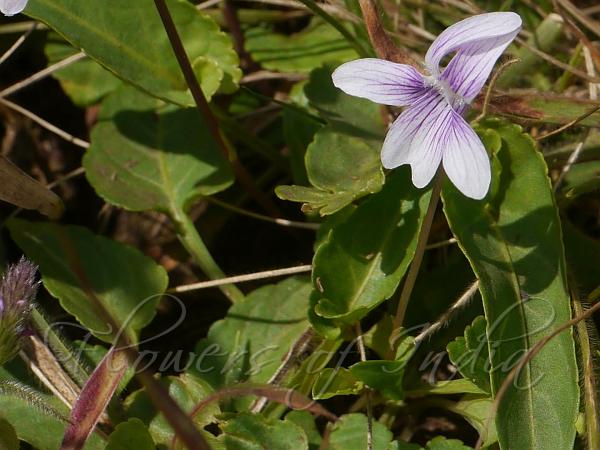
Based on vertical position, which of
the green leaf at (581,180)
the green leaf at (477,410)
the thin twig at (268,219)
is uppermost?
the thin twig at (268,219)

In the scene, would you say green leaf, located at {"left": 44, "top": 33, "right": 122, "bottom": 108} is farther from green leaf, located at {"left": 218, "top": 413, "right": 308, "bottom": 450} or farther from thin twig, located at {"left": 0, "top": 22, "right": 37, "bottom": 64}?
green leaf, located at {"left": 218, "top": 413, "right": 308, "bottom": 450}

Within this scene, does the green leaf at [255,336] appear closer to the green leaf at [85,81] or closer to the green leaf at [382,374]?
the green leaf at [382,374]

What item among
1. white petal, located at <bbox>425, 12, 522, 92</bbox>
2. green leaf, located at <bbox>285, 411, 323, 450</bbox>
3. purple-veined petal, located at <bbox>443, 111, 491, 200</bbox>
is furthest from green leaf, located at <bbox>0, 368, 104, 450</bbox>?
white petal, located at <bbox>425, 12, 522, 92</bbox>

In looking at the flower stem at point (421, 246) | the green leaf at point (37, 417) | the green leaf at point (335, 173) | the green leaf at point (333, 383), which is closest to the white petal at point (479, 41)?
the flower stem at point (421, 246)

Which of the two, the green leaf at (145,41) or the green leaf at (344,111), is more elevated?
the green leaf at (145,41)

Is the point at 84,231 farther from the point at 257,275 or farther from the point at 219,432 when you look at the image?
the point at 219,432

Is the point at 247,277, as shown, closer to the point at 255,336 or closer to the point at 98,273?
the point at 255,336
